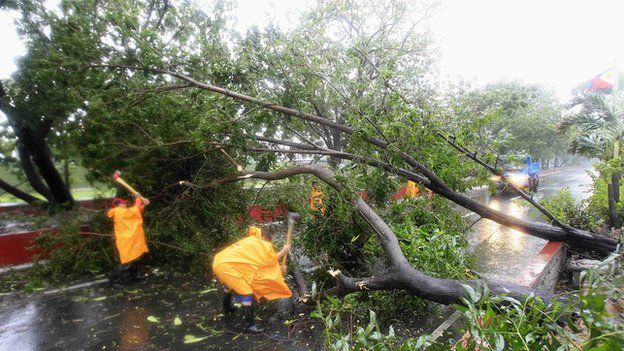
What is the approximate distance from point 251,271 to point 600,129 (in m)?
7.72

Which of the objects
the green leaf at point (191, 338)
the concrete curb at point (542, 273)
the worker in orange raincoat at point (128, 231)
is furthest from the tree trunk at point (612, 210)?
the worker in orange raincoat at point (128, 231)

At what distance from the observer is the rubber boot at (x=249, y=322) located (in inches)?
155

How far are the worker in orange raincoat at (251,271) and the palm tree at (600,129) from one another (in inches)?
261

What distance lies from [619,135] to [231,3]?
8.27m

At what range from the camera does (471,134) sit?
4.64 meters

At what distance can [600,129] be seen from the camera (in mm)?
7543

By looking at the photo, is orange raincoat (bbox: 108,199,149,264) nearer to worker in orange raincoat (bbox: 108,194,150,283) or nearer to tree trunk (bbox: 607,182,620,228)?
worker in orange raincoat (bbox: 108,194,150,283)

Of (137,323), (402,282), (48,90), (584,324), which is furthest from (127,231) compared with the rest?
(584,324)

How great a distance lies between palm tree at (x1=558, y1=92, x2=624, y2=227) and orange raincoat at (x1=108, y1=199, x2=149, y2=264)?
8118 mm

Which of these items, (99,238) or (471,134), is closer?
(471,134)

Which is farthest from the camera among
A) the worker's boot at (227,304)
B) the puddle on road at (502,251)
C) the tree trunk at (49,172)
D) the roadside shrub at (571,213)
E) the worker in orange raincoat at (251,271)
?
the tree trunk at (49,172)

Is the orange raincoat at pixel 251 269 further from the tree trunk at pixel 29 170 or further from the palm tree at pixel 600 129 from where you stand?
the tree trunk at pixel 29 170

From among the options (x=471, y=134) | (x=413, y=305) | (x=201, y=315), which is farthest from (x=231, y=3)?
(x=413, y=305)

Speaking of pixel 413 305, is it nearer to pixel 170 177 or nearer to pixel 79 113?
pixel 170 177
